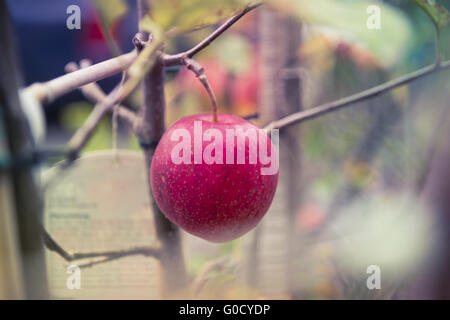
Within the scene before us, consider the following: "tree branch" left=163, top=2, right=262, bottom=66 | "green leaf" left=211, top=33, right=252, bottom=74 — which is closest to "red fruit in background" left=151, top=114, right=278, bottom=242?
"tree branch" left=163, top=2, right=262, bottom=66

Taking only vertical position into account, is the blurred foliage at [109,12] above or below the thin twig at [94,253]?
above

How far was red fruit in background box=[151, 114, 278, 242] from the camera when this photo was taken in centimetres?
30

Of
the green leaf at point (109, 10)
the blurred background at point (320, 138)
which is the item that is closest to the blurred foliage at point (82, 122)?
the blurred background at point (320, 138)

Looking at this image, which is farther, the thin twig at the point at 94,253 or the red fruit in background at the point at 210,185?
the thin twig at the point at 94,253

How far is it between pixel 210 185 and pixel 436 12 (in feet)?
0.83

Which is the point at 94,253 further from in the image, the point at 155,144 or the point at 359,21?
the point at 359,21

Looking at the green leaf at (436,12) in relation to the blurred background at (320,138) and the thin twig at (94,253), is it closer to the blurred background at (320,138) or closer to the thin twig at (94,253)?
the blurred background at (320,138)

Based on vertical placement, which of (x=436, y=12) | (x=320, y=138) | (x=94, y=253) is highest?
(x=436, y=12)

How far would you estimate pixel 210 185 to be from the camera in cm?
30

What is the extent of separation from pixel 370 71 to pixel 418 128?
94mm

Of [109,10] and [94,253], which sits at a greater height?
[109,10]

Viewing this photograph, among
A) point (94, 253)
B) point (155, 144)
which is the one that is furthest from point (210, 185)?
point (94, 253)

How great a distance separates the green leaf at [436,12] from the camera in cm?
34
